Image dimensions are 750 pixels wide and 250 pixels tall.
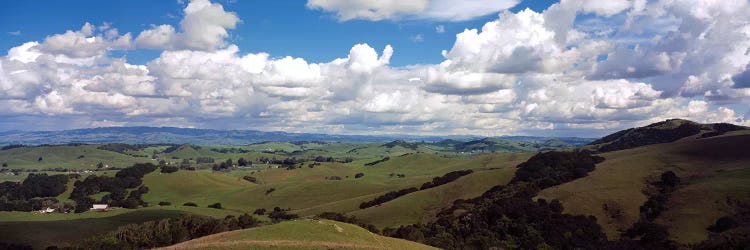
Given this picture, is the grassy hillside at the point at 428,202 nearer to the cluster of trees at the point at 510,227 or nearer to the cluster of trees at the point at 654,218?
the cluster of trees at the point at 510,227

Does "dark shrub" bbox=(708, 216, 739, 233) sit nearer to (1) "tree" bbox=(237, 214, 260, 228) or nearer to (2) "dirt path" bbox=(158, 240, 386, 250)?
(2) "dirt path" bbox=(158, 240, 386, 250)

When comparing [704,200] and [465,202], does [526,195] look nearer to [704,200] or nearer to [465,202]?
[465,202]

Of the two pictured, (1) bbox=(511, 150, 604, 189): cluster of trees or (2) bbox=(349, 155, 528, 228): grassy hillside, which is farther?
(1) bbox=(511, 150, 604, 189): cluster of trees

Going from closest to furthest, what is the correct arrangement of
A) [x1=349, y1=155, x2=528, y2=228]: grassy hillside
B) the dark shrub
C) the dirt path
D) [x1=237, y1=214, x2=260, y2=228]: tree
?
the dirt path < the dark shrub < [x1=237, y1=214, x2=260, y2=228]: tree < [x1=349, y1=155, x2=528, y2=228]: grassy hillside

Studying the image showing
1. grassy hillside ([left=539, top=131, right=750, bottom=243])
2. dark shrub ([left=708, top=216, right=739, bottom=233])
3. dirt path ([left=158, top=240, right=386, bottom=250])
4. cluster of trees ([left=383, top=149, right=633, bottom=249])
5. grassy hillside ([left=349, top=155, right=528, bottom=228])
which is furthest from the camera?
grassy hillside ([left=349, top=155, right=528, bottom=228])

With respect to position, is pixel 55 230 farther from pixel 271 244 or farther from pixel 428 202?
pixel 271 244

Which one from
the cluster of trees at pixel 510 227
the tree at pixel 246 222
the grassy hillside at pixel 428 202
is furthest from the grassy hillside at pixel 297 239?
the grassy hillside at pixel 428 202

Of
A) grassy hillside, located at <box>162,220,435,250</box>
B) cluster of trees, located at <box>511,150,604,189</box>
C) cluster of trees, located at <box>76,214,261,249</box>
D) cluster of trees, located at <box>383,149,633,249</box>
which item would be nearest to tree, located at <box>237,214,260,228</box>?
cluster of trees, located at <box>76,214,261,249</box>
